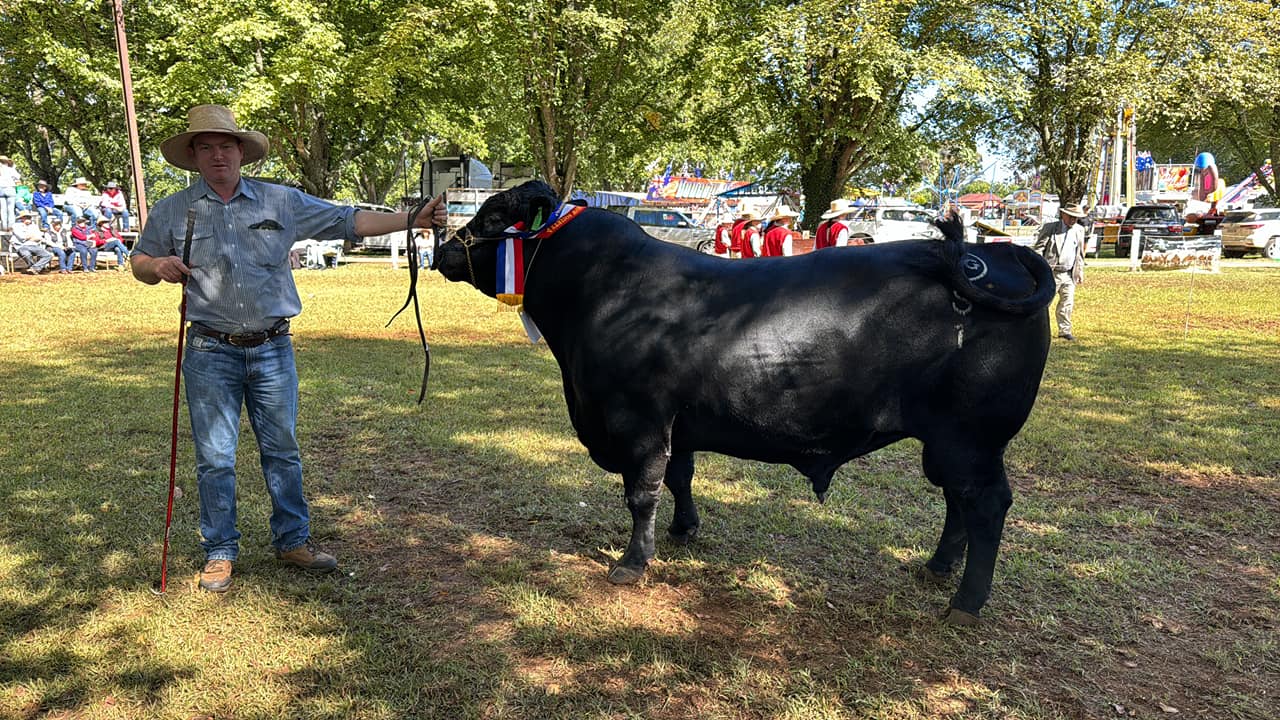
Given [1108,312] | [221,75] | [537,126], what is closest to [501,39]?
[537,126]

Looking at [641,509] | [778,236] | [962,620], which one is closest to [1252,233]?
[778,236]

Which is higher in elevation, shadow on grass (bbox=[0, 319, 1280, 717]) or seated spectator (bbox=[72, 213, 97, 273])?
seated spectator (bbox=[72, 213, 97, 273])

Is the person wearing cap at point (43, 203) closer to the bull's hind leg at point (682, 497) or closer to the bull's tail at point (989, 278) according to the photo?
the bull's hind leg at point (682, 497)

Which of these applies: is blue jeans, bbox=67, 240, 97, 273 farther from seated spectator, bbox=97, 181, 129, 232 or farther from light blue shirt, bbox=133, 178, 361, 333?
light blue shirt, bbox=133, 178, 361, 333

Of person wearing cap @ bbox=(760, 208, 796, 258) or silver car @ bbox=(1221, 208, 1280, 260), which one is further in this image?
silver car @ bbox=(1221, 208, 1280, 260)

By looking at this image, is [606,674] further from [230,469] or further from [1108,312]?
[1108,312]

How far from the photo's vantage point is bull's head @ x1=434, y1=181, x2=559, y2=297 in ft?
13.6

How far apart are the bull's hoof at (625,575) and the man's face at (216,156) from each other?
2.77 meters

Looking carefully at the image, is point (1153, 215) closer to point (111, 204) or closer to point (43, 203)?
point (111, 204)

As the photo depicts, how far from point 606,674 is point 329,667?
1.17m

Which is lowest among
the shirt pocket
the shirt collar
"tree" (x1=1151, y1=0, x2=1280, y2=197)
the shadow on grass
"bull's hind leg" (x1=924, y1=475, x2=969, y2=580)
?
the shadow on grass

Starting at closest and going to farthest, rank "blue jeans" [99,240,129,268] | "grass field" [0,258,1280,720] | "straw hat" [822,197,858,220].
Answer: "grass field" [0,258,1280,720], "straw hat" [822,197,858,220], "blue jeans" [99,240,129,268]

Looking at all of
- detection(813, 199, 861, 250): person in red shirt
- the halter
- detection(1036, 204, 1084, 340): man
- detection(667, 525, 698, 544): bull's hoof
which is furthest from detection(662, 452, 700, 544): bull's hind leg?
detection(1036, 204, 1084, 340): man

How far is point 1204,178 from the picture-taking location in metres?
50.2
